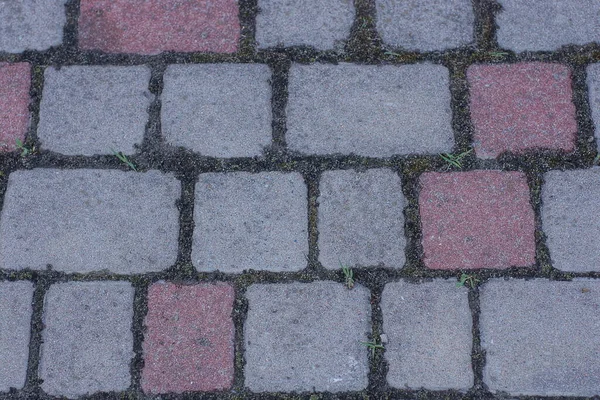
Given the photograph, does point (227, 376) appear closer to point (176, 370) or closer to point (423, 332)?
point (176, 370)

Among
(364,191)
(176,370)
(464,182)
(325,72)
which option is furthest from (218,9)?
(176,370)

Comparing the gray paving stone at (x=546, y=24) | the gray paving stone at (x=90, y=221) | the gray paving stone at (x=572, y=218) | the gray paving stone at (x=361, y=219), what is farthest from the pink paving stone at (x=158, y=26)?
the gray paving stone at (x=572, y=218)

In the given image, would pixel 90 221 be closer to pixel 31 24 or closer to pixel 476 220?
pixel 31 24

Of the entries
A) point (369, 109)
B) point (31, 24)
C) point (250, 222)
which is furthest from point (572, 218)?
point (31, 24)

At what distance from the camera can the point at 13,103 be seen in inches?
78.1

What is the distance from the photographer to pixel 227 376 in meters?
1.83

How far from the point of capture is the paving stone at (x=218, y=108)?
6.39 feet

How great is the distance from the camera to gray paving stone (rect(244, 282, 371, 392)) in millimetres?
1826

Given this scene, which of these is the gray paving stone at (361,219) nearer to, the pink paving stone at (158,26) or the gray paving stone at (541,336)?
the gray paving stone at (541,336)

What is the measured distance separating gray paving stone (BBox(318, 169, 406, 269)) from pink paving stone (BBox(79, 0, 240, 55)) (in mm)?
570

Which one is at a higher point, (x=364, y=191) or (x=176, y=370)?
(x=364, y=191)

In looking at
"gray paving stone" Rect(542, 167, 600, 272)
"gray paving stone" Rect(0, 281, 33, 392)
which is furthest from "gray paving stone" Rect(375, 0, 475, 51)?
"gray paving stone" Rect(0, 281, 33, 392)

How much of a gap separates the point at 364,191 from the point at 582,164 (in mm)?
669

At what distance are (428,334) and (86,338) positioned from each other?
0.99m
